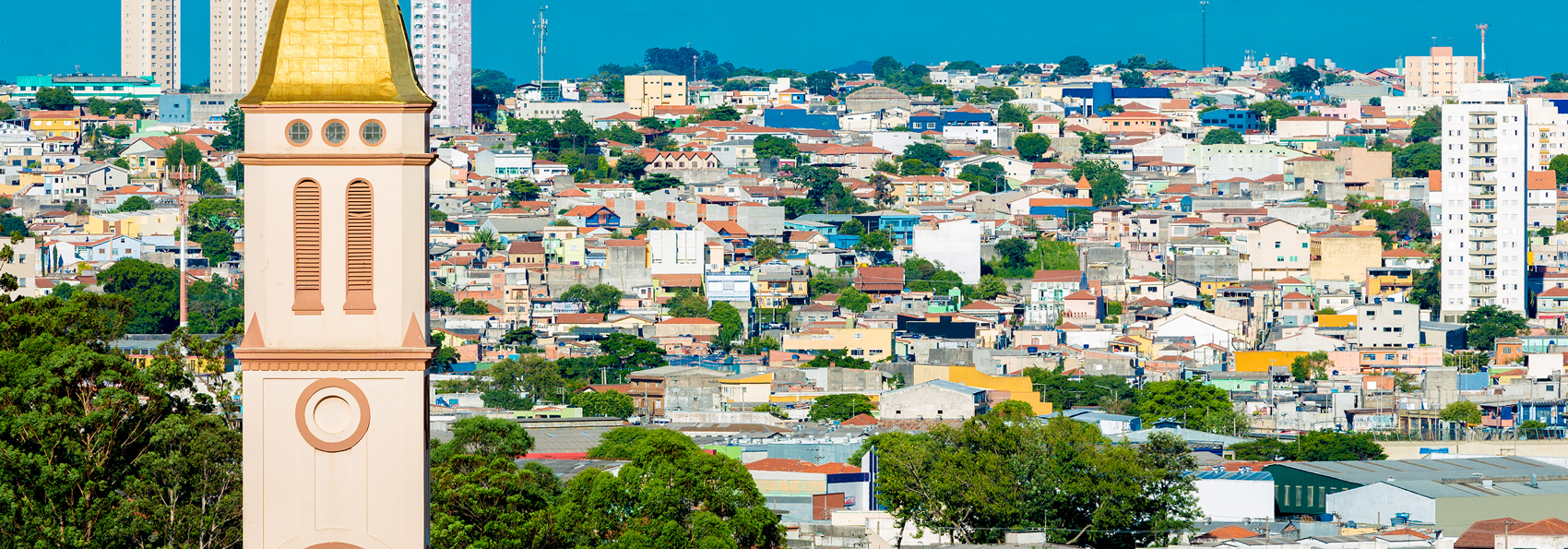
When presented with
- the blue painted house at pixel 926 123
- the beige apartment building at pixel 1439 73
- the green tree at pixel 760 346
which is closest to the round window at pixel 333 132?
the green tree at pixel 760 346

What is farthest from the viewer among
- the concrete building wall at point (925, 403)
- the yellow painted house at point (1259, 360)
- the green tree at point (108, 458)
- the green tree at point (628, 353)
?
the yellow painted house at point (1259, 360)

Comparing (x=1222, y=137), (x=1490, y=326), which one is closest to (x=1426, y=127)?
(x=1222, y=137)

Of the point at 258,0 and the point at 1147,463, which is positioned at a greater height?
the point at 258,0

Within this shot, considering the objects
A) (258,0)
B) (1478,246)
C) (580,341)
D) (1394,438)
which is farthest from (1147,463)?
(258,0)

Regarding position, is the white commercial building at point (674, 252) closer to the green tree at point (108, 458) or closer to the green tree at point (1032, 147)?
the green tree at point (1032, 147)

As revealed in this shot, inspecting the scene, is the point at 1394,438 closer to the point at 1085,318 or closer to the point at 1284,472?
the point at 1284,472

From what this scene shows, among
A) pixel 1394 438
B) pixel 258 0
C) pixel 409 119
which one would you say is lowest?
pixel 1394 438

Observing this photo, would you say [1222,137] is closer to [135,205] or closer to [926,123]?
[926,123]

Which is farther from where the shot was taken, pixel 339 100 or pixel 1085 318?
pixel 1085 318
